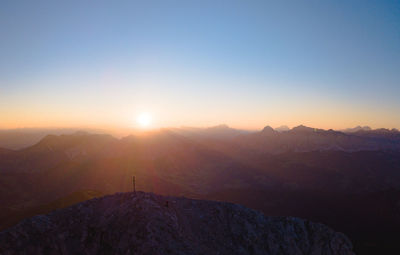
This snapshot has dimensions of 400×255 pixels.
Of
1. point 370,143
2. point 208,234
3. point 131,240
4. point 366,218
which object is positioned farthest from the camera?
point 370,143

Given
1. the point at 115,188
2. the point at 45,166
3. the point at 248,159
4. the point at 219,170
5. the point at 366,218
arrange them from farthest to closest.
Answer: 1. the point at 248,159
2. the point at 219,170
3. the point at 45,166
4. the point at 115,188
5. the point at 366,218

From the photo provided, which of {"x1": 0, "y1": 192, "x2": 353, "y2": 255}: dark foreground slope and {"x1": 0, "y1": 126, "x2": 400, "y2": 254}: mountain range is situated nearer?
{"x1": 0, "y1": 192, "x2": 353, "y2": 255}: dark foreground slope

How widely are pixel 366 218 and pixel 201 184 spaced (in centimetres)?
5362

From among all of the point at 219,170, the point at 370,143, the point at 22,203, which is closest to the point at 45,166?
the point at 22,203

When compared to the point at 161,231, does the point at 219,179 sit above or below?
below

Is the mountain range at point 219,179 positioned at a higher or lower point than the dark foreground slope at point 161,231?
lower

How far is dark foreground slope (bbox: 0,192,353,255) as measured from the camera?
68.7 ft

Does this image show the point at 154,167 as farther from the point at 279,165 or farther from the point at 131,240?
the point at 131,240

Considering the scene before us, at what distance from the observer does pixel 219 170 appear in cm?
11669

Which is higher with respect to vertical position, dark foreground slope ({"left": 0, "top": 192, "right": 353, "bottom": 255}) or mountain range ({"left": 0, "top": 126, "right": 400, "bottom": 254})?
dark foreground slope ({"left": 0, "top": 192, "right": 353, "bottom": 255})

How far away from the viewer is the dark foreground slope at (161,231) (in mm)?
20938

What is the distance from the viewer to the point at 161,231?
2184 cm

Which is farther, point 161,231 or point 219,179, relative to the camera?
point 219,179

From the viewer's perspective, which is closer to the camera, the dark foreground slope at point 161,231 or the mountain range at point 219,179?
the dark foreground slope at point 161,231
